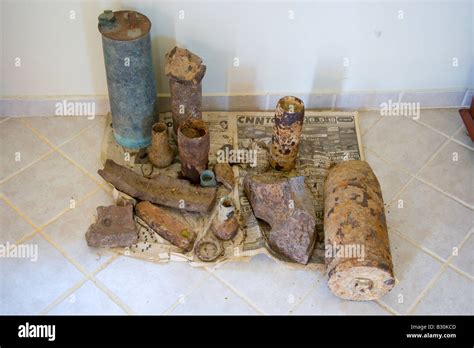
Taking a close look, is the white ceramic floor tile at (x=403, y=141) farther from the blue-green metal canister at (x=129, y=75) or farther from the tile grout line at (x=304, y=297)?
the blue-green metal canister at (x=129, y=75)

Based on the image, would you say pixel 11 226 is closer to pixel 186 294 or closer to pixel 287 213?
pixel 186 294

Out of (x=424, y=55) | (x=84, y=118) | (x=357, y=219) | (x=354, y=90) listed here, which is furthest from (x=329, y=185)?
(x=84, y=118)

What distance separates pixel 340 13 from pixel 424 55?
0.51 meters

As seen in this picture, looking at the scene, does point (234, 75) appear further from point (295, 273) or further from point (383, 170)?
point (295, 273)

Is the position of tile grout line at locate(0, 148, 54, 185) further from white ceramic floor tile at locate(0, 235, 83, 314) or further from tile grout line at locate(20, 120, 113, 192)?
white ceramic floor tile at locate(0, 235, 83, 314)

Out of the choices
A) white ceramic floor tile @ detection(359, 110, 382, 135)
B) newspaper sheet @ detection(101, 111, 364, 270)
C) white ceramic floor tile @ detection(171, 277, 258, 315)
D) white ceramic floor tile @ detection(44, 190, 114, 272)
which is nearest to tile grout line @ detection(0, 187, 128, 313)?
white ceramic floor tile @ detection(44, 190, 114, 272)

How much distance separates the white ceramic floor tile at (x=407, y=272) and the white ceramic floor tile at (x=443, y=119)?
748 millimetres

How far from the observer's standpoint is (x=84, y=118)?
2.84 m

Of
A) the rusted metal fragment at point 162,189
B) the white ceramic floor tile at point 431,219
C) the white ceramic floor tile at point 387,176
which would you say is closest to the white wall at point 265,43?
the white ceramic floor tile at point 387,176

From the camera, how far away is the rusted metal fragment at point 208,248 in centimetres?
234

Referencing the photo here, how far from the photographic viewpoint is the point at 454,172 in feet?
8.91

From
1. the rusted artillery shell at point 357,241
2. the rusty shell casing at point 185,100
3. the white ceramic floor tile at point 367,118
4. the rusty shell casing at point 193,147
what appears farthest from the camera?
the white ceramic floor tile at point 367,118

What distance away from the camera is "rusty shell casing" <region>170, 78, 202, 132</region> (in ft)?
8.27

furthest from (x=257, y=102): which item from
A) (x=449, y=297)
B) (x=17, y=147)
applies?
(x=449, y=297)
